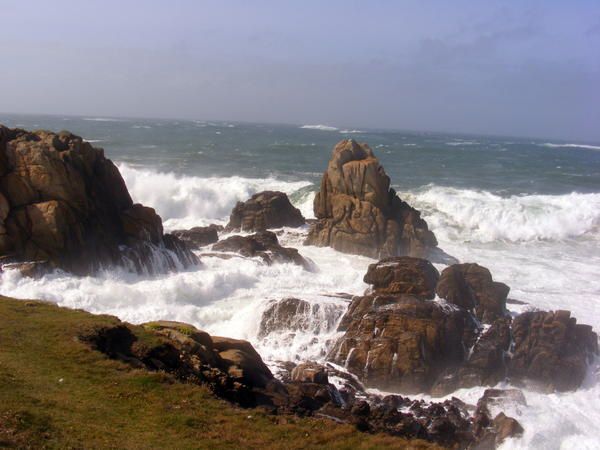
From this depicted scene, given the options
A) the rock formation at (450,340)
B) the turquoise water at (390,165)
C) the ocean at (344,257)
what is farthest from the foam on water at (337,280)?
the turquoise water at (390,165)

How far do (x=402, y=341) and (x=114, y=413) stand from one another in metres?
12.9

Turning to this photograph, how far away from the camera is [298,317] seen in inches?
1017

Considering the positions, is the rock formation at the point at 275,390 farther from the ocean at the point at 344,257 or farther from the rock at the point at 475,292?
the rock at the point at 475,292

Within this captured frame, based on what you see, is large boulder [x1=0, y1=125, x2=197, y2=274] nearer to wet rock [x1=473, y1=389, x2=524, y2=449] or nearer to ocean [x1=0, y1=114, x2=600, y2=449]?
ocean [x1=0, y1=114, x2=600, y2=449]

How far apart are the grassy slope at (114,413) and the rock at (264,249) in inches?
721

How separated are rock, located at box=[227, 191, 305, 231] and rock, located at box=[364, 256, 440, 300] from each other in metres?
Result: 17.2

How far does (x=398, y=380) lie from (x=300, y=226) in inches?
937

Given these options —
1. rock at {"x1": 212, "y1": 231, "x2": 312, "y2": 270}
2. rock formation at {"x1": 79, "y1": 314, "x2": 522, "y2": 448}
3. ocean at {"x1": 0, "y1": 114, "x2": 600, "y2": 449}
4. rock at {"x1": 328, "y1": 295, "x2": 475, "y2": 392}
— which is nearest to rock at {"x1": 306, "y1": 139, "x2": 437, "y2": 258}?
ocean at {"x1": 0, "y1": 114, "x2": 600, "y2": 449}

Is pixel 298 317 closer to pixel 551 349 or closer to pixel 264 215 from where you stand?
pixel 551 349

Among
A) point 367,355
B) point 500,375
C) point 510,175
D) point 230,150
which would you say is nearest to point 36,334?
point 367,355

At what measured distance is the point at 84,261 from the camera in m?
28.8

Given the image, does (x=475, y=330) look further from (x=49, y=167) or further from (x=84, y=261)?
(x=49, y=167)

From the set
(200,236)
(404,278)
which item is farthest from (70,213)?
(404,278)

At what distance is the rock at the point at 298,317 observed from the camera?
25.6 meters
